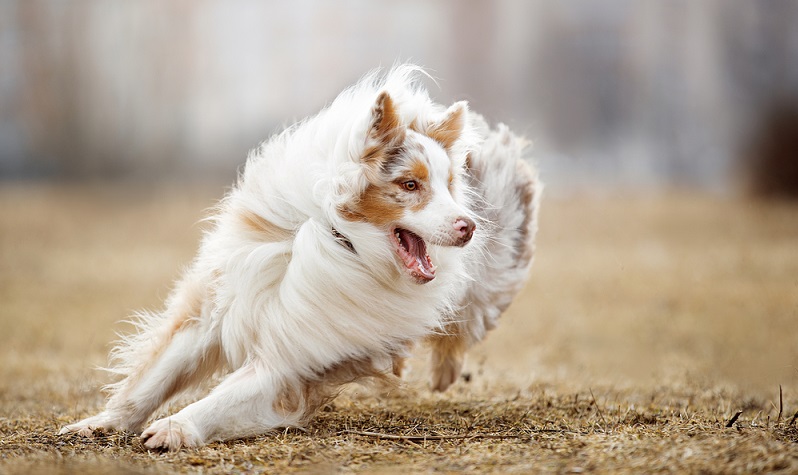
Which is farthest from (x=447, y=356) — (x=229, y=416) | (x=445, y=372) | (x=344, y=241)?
(x=229, y=416)

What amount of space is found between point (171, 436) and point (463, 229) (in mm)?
1764

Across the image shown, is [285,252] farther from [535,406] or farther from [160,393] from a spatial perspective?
[535,406]

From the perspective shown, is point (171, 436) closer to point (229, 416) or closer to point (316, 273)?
point (229, 416)

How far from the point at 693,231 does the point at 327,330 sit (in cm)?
1250

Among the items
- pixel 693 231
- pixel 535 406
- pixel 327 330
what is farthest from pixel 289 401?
pixel 693 231

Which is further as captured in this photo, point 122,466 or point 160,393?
point 160,393

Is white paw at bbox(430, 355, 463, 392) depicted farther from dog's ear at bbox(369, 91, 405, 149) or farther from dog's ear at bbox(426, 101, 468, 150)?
dog's ear at bbox(369, 91, 405, 149)

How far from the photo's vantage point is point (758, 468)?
339 cm

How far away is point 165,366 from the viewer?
15.3 ft

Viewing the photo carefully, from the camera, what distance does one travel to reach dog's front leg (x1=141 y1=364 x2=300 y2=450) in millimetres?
4102

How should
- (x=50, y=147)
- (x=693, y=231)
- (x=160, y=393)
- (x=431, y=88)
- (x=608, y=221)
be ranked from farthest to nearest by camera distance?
1. (x=50, y=147)
2. (x=608, y=221)
3. (x=693, y=231)
4. (x=431, y=88)
5. (x=160, y=393)

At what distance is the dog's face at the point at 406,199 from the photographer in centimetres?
425

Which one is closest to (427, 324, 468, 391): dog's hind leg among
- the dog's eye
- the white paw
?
the white paw

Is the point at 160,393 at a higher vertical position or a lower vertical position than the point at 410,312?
lower
